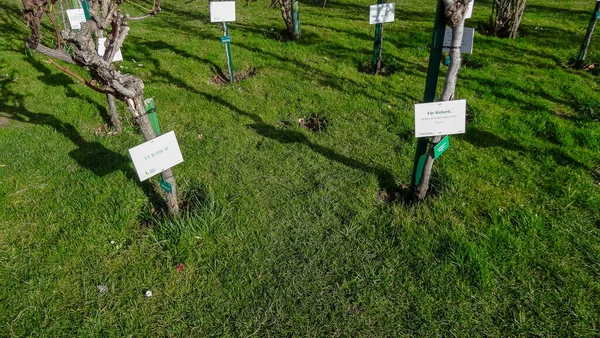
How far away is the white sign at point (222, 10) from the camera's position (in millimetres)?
5336

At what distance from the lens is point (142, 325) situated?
2441mm

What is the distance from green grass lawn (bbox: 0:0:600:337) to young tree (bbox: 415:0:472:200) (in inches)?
15.4

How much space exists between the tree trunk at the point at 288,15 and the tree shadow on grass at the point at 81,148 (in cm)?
447

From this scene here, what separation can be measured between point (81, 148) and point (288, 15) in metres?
4.74

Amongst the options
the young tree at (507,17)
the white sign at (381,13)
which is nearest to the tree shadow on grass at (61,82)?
the white sign at (381,13)

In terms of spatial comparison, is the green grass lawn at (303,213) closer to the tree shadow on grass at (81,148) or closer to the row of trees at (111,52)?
the tree shadow on grass at (81,148)

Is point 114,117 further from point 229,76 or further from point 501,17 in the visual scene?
point 501,17

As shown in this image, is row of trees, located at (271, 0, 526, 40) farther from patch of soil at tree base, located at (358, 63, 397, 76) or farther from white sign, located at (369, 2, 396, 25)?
white sign, located at (369, 2, 396, 25)

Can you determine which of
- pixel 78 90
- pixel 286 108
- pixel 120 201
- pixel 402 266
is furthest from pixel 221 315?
pixel 78 90

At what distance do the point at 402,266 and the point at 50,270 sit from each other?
2.79 meters

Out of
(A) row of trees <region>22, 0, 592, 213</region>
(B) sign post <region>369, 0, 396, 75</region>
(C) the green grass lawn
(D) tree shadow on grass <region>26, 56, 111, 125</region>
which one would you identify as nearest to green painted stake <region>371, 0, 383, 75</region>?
(B) sign post <region>369, 0, 396, 75</region>

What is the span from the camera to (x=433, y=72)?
2785 millimetres

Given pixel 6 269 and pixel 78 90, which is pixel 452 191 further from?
pixel 78 90

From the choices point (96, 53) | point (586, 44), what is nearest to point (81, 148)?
point (96, 53)
